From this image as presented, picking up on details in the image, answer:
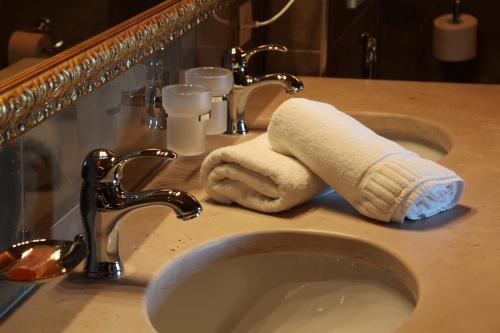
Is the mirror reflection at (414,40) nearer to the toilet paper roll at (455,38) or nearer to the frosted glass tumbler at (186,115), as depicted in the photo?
the toilet paper roll at (455,38)

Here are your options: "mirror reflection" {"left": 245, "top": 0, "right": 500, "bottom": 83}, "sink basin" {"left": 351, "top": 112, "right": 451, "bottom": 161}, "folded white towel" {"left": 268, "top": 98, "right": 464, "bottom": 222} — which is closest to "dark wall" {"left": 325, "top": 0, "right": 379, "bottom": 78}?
"mirror reflection" {"left": 245, "top": 0, "right": 500, "bottom": 83}

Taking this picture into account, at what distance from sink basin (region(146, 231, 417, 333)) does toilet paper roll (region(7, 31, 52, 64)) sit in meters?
0.30

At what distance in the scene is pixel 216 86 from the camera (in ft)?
5.09

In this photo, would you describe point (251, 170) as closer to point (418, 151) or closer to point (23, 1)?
point (23, 1)

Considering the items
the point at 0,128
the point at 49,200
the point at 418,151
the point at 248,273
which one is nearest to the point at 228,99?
the point at 418,151

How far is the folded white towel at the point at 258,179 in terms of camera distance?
1.27 metres

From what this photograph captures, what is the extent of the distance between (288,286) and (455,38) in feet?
7.78

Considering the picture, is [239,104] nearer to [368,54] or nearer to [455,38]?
[368,54]

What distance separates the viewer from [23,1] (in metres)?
1.04

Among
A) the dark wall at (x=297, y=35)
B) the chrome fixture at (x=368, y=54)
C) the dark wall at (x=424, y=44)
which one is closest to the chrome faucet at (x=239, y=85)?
the dark wall at (x=297, y=35)

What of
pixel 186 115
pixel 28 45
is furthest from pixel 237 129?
pixel 28 45

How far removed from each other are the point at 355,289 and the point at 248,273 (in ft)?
0.48

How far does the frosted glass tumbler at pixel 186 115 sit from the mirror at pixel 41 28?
230mm

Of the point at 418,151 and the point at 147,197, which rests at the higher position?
the point at 147,197
